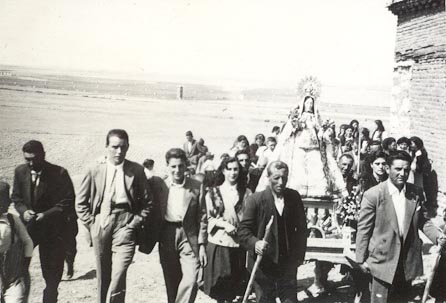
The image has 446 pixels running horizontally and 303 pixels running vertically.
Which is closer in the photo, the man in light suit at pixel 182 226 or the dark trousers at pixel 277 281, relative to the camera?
the dark trousers at pixel 277 281

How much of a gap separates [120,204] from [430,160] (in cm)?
743

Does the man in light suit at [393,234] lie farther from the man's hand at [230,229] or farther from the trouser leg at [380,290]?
the man's hand at [230,229]

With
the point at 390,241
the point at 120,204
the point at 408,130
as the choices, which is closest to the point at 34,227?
the point at 120,204

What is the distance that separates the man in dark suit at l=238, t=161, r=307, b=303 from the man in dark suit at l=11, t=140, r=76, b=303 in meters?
1.71

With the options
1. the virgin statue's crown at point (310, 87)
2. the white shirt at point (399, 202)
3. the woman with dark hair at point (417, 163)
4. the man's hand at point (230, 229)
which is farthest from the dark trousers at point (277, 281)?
the woman with dark hair at point (417, 163)

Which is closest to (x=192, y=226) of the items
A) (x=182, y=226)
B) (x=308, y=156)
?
(x=182, y=226)

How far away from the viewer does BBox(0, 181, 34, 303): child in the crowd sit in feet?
11.9

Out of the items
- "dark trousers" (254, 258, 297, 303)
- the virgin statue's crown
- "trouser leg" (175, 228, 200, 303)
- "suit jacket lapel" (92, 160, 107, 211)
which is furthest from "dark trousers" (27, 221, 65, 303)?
the virgin statue's crown

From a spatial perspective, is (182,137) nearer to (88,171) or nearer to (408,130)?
(408,130)

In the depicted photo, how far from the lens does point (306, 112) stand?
7012 mm

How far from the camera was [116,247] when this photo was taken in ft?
13.1

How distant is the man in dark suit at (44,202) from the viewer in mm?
4215

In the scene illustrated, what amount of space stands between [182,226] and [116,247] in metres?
0.59

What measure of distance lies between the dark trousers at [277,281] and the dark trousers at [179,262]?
58cm
